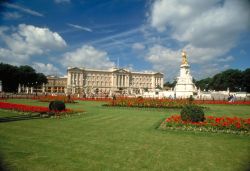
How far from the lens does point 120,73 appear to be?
13312 centimetres

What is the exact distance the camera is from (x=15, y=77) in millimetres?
77938

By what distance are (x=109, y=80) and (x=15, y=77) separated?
62.1 meters

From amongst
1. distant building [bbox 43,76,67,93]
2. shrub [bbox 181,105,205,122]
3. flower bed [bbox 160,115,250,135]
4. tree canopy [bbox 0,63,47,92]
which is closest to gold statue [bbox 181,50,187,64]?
shrub [bbox 181,105,205,122]

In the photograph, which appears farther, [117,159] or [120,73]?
→ [120,73]

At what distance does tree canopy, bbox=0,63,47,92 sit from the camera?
74.3 meters

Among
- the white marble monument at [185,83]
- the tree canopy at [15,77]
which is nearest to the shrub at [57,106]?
the white marble monument at [185,83]

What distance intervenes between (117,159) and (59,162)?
4.91 feet

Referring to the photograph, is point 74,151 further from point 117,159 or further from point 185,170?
point 185,170

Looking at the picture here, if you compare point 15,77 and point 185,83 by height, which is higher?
point 15,77

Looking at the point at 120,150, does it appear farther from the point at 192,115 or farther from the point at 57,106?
the point at 57,106

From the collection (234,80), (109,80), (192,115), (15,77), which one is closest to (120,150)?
(192,115)

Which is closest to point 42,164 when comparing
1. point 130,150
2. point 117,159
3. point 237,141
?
point 117,159

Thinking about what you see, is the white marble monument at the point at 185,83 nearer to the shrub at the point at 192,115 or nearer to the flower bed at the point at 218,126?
the shrub at the point at 192,115

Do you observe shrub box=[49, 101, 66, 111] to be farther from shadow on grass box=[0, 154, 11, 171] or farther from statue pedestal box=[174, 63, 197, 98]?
statue pedestal box=[174, 63, 197, 98]
